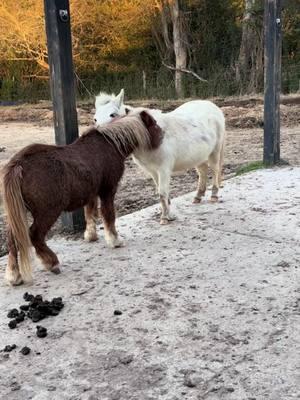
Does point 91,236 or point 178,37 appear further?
point 178,37

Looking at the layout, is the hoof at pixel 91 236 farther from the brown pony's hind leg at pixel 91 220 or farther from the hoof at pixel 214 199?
the hoof at pixel 214 199

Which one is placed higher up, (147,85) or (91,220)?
(147,85)

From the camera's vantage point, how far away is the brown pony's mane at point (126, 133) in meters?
3.87

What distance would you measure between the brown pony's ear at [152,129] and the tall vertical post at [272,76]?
264cm

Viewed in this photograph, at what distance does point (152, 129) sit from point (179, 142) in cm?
45

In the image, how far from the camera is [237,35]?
21375mm

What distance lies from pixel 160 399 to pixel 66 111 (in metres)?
2.65

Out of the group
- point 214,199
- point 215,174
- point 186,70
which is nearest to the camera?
point 214,199

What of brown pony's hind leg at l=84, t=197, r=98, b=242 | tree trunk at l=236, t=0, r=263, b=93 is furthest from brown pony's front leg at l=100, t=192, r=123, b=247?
tree trunk at l=236, t=0, r=263, b=93

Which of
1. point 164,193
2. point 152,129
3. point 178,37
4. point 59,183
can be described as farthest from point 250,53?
point 59,183

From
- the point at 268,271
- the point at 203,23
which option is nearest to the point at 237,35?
the point at 203,23

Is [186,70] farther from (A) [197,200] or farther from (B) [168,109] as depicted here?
(A) [197,200]

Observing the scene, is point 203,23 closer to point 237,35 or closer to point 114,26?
point 237,35

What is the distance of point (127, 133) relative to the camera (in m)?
3.95
